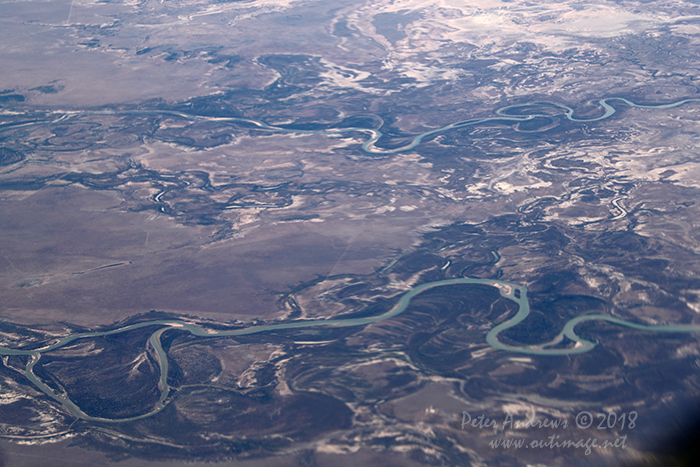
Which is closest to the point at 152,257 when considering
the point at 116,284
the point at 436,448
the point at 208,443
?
the point at 116,284

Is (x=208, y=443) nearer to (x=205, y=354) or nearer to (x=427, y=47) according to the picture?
(x=205, y=354)

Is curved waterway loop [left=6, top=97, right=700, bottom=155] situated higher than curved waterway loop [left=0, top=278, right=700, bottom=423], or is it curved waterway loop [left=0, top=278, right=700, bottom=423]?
curved waterway loop [left=6, top=97, right=700, bottom=155]

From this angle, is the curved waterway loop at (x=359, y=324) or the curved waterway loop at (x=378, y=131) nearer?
the curved waterway loop at (x=359, y=324)

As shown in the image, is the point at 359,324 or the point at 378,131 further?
the point at 378,131

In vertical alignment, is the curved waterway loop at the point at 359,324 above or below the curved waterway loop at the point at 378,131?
below

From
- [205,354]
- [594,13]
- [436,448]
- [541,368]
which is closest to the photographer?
[436,448]

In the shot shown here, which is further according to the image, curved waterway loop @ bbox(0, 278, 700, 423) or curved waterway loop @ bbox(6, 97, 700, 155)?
curved waterway loop @ bbox(6, 97, 700, 155)

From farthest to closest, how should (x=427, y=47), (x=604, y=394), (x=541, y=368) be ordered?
(x=427, y=47), (x=541, y=368), (x=604, y=394)

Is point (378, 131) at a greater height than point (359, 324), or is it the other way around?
point (378, 131)
